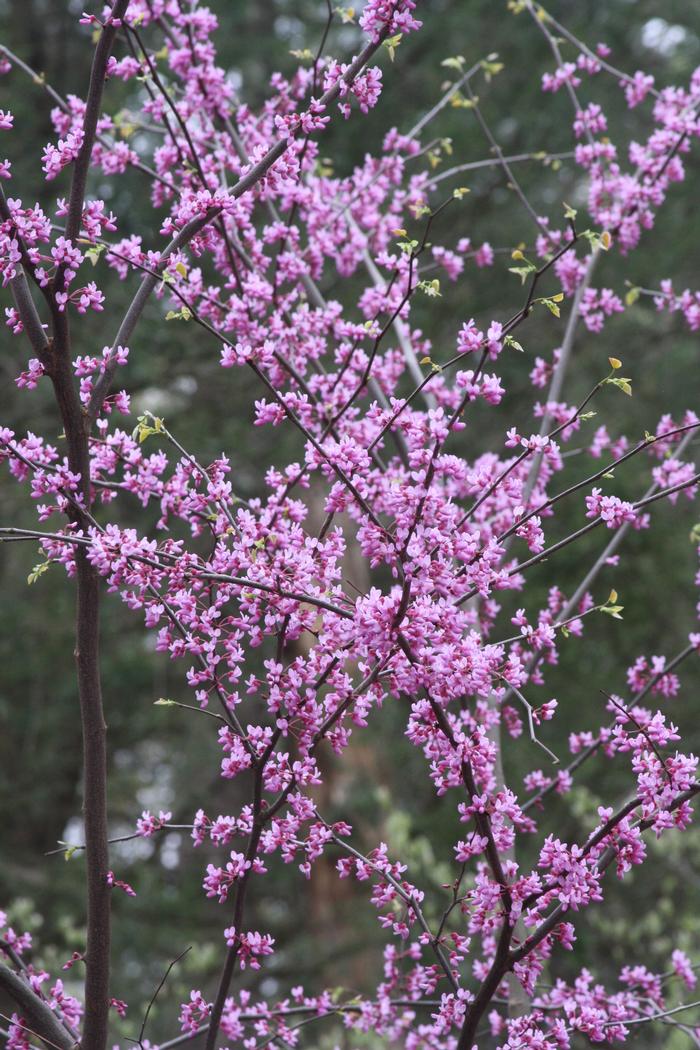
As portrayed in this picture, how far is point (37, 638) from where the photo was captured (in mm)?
8109

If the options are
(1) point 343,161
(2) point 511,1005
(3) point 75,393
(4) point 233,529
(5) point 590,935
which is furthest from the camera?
(1) point 343,161

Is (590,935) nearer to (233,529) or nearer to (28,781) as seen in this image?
(28,781)

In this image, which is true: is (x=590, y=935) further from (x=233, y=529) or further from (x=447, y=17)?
(x=447, y=17)

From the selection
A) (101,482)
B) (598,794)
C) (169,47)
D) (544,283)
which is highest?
(544,283)

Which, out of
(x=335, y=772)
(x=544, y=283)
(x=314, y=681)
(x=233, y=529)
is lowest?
(x=314, y=681)

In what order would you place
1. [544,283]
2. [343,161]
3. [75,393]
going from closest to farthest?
[75,393], [343,161], [544,283]

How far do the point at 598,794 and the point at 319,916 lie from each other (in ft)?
8.42

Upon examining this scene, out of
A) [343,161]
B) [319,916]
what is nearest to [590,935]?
[319,916]

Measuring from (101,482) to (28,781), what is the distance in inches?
240

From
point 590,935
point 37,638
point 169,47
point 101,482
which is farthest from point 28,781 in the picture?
point 101,482

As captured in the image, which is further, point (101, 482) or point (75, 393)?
point (101, 482)

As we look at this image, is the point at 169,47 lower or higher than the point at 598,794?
higher

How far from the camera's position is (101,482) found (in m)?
2.65

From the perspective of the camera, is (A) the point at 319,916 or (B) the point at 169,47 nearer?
(B) the point at 169,47
